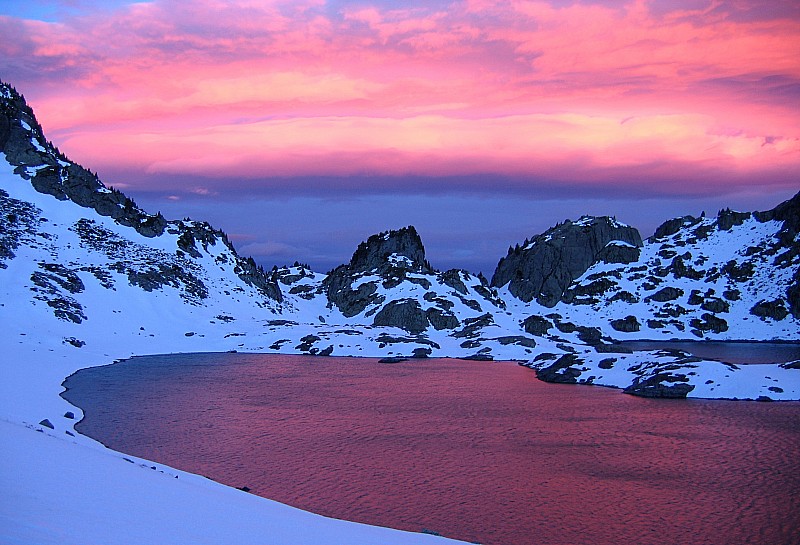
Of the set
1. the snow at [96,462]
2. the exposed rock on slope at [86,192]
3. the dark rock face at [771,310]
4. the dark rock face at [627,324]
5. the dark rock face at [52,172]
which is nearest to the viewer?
the snow at [96,462]

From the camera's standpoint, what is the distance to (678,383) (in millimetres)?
74688

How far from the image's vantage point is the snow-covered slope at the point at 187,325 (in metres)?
21.5

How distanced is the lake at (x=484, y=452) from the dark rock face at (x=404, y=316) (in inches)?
2931

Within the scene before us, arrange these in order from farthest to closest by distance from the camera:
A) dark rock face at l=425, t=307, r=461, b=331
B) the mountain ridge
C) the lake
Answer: dark rock face at l=425, t=307, r=461, b=331 → the mountain ridge → the lake

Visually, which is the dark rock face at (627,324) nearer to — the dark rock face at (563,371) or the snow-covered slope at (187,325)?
the snow-covered slope at (187,325)

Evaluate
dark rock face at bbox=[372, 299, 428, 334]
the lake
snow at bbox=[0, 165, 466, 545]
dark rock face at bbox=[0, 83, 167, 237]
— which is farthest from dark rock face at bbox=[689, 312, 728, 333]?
dark rock face at bbox=[0, 83, 167, 237]

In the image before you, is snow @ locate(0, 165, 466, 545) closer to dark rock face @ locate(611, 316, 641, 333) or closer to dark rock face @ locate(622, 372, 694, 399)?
dark rock face @ locate(622, 372, 694, 399)

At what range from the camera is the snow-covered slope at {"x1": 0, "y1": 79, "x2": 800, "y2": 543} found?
21531 mm

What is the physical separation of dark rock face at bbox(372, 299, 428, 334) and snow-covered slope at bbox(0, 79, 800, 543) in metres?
0.36

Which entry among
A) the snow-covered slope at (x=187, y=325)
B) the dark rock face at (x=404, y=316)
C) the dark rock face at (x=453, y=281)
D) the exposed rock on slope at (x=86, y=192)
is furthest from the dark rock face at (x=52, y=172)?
the dark rock face at (x=453, y=281)

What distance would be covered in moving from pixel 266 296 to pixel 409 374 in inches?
3537

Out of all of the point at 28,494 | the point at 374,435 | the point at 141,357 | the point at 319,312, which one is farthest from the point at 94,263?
the point at 28,494

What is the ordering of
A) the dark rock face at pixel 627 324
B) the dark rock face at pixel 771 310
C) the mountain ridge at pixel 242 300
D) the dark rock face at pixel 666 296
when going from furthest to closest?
the dark rock face at pixel 666 296, the dark rock face at pixel 627 324, the dark rock face at pixel 771 310, the mountain ridge at pixel 242 300

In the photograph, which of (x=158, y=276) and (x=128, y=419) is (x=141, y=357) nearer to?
(x=158, y=276)
